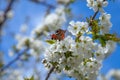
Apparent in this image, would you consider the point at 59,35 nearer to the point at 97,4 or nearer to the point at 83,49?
the point at 83,49

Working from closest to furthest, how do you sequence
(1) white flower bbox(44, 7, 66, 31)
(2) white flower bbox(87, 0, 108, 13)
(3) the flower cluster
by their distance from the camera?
1. (3) the flower cluster
2. (2) white flower bbox(87, 0, 108, 13)
3. (1) white flower bbox(44, 7, 66, 31)

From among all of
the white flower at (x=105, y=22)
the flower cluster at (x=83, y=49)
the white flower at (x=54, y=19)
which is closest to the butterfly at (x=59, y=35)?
the flower cluster at (x=83, y=49)

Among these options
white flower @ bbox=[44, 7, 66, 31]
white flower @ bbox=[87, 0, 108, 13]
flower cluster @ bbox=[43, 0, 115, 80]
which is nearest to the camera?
flower cluster @ bbox=[43, 0, 115, 80]

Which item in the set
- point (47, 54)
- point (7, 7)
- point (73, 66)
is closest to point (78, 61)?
point (73, 66)

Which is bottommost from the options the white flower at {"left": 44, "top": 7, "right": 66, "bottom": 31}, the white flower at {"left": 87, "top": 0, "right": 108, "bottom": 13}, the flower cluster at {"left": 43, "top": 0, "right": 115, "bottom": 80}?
the flower cluster at {"left": 43, "top": 0, "right": 115, "bottom": 80}

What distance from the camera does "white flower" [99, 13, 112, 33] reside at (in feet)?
10.5

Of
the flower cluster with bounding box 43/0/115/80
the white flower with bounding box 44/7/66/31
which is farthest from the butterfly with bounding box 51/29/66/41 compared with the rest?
the white flower with bounding box 44/7/66/31

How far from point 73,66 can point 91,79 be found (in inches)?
7.4

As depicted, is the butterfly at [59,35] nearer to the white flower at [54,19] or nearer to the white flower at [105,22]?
the white flower at [105,22]

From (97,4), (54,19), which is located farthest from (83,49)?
(54,19)

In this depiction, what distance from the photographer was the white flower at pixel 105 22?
10.5ft

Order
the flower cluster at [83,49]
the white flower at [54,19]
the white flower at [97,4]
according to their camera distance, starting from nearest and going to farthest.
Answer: the flower cluster at [83,49]
the white flower at [97,4]
the white flower at [54,19]

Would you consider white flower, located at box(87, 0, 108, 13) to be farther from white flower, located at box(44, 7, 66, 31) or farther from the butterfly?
white flower, located at box(44, 7, 66, 31)

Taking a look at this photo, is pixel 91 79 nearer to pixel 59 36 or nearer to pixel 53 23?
pixel 59 36
